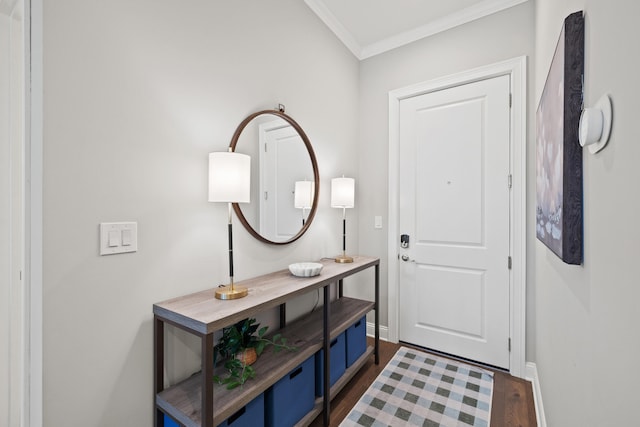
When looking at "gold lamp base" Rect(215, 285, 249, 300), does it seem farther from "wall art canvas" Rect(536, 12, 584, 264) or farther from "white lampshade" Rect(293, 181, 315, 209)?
"wall art canvas" Rect(536, 12, 584, 264)

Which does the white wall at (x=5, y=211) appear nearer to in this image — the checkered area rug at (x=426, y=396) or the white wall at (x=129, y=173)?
the white wall at (x=129, y=173)

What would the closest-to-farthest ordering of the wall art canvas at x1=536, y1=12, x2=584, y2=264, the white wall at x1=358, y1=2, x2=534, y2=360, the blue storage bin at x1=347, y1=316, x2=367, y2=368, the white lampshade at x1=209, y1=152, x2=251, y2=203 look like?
the wall art canvas at x1=536, y1=12, x2=584, y2=264 → the white lampshade at x1=209, y1=152, x2=251, y2=203 → the blue storage bin at x1=347, y1=316, x2=367, y2=368 → the white wall at x1=358, y1=2, x2=534, y2=360

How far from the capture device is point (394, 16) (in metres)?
2.36

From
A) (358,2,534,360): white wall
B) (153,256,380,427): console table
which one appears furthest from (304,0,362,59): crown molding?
(153,256,380,427): console table

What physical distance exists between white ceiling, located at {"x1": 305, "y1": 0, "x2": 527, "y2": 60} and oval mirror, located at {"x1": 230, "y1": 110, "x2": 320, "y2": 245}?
3.55 feet

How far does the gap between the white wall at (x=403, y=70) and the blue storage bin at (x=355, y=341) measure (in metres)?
0.60

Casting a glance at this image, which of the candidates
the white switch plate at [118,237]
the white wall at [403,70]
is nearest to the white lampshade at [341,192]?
the white wall at [403,70]

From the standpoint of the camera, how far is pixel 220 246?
154cm

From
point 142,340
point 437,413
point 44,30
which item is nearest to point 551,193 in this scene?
point 437,413

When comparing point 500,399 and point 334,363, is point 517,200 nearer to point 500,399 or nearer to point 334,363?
point 500,399

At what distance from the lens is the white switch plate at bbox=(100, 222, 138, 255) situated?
1112 millimetres

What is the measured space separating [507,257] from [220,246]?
206 centimetres

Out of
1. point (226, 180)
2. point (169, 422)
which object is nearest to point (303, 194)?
point (226, 180)

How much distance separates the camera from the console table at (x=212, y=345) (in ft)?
3.46
